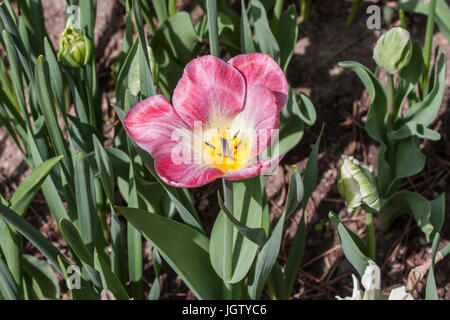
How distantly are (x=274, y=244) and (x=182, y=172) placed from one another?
287 mm

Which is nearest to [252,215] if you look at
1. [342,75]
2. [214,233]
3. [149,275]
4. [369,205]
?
[214,233]

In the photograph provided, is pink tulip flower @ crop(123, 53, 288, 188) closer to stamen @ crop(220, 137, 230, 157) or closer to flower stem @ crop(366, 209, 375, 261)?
stamen @ crop(220, 137, 230, 157)

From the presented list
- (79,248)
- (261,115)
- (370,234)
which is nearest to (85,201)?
(79,248)

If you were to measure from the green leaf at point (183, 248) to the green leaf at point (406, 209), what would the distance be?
470mm

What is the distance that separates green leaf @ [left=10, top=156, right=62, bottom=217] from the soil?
1.73 feet

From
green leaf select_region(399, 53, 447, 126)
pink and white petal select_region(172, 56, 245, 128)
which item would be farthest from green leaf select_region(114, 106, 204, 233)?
green leaf select_region(399, 53, 447, 126)

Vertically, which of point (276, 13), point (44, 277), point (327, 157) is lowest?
point (44, 277)

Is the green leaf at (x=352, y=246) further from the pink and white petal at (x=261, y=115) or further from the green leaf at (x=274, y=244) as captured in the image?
the pink and white petal at (x=261, y=115)

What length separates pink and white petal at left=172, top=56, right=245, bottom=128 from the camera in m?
1.00

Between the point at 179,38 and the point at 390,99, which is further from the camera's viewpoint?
the point at 179,38

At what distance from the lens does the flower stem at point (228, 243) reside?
A: 102 cm

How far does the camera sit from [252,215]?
1197 millimetres

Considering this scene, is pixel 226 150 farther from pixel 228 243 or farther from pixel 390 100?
pixel 390 100

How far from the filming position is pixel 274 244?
1.13 metres
